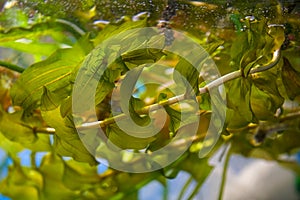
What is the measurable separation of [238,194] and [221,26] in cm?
52

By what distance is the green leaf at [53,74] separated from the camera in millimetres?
A: 324

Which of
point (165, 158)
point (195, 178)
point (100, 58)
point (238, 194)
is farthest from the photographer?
point (238, 194)

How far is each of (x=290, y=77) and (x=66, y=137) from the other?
0.54 feet

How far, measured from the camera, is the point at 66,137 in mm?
335

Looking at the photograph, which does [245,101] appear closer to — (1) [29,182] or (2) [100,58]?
(2) [100,58]

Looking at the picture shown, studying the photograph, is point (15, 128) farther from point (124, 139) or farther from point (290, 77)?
point (290, 77)

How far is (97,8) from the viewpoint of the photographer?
0.34 m

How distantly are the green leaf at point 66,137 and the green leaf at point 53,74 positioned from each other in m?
0.02

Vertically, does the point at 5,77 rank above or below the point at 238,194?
above

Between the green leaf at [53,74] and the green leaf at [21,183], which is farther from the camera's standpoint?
the green leaf at [21,183]

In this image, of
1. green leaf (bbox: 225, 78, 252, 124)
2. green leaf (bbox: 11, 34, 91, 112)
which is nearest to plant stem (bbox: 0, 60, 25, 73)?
green leaf (bbox: 11, 34, 91, 112)

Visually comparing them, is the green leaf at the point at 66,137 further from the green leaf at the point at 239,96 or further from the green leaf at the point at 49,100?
the green leaf at the point at 239,96

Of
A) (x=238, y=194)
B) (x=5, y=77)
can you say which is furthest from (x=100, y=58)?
(x=238, y=194)

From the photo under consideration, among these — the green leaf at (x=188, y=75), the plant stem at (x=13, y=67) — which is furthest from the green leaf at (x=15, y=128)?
the green leaf at (x=188, y=75)
